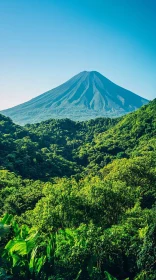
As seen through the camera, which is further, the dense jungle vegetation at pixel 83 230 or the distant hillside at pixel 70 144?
the distant hillside at pixel 70 144

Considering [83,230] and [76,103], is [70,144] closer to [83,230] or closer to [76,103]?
[83,230]

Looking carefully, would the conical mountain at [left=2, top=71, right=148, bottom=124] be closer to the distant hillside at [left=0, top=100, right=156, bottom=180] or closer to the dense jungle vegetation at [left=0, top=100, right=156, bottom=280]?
the distant hillside at [left=0, top=100, right=156, bottom=180]

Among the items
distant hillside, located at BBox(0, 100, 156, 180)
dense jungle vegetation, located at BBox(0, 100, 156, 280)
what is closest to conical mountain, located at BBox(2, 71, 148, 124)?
distant hillside, located at BBox(0, 100, 156, 180)

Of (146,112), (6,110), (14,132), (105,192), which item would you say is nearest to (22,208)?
(105,192)

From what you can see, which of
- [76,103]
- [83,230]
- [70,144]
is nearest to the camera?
[83,230]

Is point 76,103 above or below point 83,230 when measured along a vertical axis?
above

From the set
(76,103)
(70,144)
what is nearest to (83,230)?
(70,144)

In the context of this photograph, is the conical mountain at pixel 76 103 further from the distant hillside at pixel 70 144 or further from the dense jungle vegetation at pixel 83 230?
the dense jungle vegetation at pixel 83 230

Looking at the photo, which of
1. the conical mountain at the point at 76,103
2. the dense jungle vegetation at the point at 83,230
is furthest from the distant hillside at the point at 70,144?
the conical mountain at the point at 76,103

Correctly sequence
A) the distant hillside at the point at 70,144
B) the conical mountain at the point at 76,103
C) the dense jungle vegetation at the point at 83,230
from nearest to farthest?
the dense jungle vegetation at the point at 83,230
the distant hillside at the point at 70,144
the conical mountain at the point at 76,103
